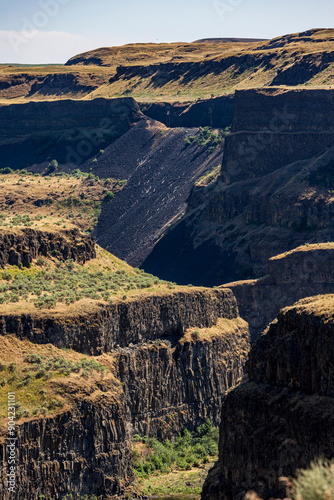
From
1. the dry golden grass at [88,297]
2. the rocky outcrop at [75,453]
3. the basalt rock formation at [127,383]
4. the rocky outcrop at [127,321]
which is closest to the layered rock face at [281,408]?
the rocky outcrop at [75,453]

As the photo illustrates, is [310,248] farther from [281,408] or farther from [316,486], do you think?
[316,486]

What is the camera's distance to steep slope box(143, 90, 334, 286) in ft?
579

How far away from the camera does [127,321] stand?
347 feet

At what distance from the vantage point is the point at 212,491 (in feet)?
251

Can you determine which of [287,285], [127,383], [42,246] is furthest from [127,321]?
[287,285]

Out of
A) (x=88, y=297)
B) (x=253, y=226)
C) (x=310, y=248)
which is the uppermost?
(x=88, y=297)

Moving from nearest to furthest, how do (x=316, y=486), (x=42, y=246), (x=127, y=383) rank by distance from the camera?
(x=316, y=486) < (x=127, y=383) < (x=42, y=246)

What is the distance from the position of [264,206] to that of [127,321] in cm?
8108

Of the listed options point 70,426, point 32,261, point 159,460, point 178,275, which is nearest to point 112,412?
point 70,426

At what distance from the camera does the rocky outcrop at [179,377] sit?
10681 cm

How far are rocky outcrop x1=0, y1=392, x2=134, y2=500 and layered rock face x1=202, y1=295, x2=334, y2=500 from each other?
44.5ft

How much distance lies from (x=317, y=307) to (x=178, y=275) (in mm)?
114874

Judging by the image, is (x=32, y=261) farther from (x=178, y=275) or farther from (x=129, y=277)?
(x=178, y=275)

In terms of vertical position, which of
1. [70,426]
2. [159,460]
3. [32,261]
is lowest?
[159,460]
